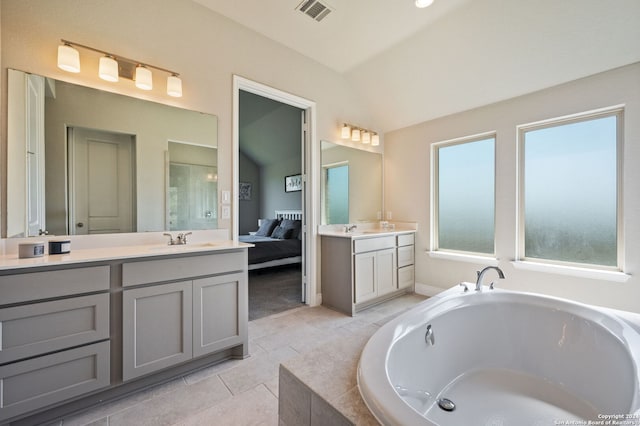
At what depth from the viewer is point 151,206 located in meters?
2.08

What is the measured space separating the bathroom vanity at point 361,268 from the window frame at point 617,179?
1.24m

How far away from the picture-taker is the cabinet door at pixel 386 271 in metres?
3.14

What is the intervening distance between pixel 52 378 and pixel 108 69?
6.08 feet

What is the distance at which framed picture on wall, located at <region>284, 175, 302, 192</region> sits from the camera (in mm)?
6202

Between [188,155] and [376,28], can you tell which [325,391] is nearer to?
[188,155]

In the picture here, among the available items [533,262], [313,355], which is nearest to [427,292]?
[533,262]

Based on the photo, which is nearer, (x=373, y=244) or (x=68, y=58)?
(x=68, y=58)

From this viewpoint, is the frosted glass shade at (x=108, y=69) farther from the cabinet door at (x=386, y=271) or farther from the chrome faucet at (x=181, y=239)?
the cabinet door at (x=386, y=271)

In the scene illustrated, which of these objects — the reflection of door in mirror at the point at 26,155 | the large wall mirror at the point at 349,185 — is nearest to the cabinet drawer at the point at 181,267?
the reflection of door in mirror at the point at 26,155

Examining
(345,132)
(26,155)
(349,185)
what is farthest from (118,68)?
(349,185)

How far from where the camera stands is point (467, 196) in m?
3.28

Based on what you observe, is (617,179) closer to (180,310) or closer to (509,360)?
(509,360)

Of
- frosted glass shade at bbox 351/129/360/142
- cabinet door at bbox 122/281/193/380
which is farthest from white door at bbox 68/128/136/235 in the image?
frosted glass shade at bbox 351/129/360/142

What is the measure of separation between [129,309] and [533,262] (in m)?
3.53
